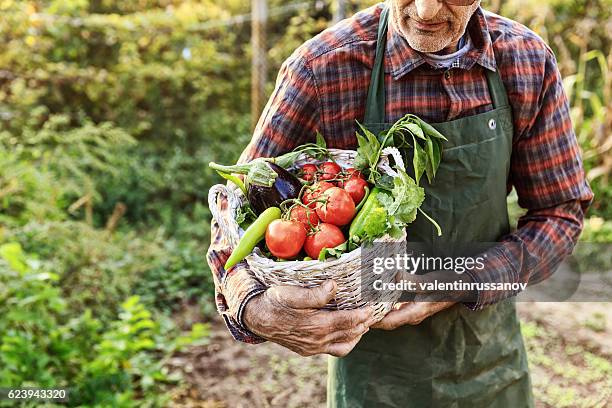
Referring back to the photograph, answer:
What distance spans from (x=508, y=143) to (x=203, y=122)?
14.5ft

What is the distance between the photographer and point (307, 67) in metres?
1.48

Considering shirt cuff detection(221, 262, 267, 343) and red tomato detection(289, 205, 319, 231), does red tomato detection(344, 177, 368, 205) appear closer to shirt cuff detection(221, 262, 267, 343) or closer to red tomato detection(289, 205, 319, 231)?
red tomato detection(289, 205, 319, 231)

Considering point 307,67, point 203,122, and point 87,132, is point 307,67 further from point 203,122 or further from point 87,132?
point 203,122

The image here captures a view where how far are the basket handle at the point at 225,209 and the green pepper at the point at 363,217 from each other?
0.68 feet

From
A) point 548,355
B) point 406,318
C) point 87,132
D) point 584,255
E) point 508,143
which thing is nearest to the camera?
point 406,318

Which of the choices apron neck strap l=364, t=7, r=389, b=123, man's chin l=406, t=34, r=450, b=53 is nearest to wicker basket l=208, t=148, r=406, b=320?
apron neck strap l=364, t=7, r=389, b=123

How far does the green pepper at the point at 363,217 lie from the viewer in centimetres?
126

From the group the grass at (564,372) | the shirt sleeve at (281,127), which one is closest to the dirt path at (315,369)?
the grass at (564,372)

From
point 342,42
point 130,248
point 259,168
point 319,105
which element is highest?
point 342,42

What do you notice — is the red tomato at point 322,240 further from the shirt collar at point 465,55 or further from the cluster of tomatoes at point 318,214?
the shirt collar at point 465,55

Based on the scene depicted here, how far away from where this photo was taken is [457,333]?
1636mm

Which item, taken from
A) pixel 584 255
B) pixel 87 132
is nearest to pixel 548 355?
pixel 584 255

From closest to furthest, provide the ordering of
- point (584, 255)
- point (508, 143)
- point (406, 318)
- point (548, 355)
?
1. point (406, 318)
2. point (508, 143)
3. point (548, 355)
4. point (584, 255)

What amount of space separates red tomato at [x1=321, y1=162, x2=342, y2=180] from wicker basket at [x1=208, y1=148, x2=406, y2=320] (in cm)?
3
